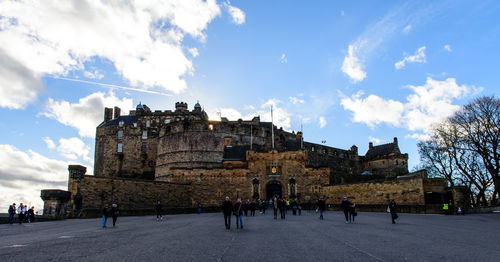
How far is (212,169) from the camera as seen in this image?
37938mm

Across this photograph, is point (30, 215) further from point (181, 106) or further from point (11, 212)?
point (181, 106)

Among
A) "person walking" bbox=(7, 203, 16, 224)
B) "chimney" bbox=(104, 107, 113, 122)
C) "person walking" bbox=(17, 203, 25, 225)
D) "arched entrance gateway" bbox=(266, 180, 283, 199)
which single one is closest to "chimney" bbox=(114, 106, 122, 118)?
"chimney" bbox=(104, 107, 113, 122)

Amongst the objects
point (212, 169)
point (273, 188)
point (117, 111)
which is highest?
point (117, 111)

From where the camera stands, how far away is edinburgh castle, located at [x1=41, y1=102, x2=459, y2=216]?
87.6 ft

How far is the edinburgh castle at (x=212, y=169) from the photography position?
87.6 feet

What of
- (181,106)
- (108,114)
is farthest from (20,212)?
(108,114)

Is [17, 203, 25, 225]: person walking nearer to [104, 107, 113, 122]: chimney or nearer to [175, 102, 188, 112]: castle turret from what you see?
[175, 102, 188, 112]: castle turret

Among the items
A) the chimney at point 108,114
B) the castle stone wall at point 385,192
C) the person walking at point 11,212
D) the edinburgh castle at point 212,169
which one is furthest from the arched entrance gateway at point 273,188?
the chimney at point 108,114

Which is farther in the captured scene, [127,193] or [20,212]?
[127,193]

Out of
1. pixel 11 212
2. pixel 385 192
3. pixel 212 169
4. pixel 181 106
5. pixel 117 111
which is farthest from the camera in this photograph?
pixel 117 111

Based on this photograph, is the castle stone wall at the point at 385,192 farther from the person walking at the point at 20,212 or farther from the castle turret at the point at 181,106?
the castle turret at the point at 181,106

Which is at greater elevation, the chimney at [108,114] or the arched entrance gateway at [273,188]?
the chimney at [108,114]

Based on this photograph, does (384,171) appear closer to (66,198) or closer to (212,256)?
(66,198)

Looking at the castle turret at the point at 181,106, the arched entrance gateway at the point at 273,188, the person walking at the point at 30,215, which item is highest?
the castle turret at the point at 181,106
